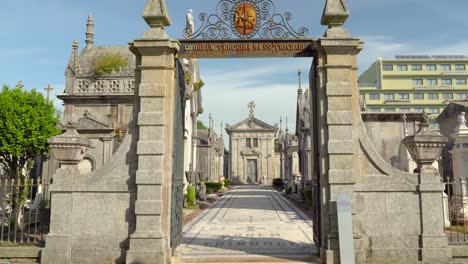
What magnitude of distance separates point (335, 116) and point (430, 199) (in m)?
2.69

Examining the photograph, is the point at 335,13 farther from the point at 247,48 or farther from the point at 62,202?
the point at 62,202

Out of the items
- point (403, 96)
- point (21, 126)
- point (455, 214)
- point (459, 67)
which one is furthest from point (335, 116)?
point (459, 67)

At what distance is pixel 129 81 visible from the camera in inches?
889

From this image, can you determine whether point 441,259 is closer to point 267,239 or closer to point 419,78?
point 267,239

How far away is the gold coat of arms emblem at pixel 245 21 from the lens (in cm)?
816

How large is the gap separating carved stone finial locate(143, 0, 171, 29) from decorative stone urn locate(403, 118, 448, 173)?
6112mm

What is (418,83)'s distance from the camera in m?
70.1

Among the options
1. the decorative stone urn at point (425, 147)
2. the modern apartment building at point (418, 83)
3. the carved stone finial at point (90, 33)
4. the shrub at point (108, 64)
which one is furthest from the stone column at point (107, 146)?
the modern apartment building at point (418, 83)

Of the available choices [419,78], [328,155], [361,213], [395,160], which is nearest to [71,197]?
[328,155]

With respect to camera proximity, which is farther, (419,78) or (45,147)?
(419,78)

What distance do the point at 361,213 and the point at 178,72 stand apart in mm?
5276

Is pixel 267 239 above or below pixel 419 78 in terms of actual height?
below

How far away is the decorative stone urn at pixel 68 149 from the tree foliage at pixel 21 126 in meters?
7.38

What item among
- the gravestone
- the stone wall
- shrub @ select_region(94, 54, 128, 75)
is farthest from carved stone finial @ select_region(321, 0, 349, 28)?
shrub @ select_region(94, 54, 128, 75)
